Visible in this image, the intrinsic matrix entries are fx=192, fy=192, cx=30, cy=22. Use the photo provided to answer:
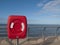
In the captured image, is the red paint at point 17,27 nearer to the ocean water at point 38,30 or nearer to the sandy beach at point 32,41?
the sandy beach at point 32,41

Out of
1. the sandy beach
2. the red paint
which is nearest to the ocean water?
the sandy beach

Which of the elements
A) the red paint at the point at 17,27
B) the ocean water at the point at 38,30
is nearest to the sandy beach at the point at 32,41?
the ocean water at the point at 38,30

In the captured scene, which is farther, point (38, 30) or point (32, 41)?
point (38, 30)

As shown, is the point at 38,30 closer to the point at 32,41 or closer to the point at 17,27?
the point at 32,41

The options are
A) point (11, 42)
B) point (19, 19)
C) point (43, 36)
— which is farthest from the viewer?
point (43, 36)

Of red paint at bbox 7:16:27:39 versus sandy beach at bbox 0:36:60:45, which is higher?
red paint at bbox 7:16:27:39

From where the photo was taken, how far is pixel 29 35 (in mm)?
9438

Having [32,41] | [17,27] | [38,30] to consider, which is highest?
[17,27]

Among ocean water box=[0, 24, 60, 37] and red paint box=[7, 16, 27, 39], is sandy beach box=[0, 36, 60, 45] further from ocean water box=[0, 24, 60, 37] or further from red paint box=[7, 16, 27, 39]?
red paint box=[7, 16, 27, 39]

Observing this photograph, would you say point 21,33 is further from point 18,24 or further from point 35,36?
point 35,36

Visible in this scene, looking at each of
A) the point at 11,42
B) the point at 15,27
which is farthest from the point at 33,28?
the point at 15,27

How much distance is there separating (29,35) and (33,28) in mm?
500

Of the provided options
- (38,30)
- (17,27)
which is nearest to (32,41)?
(38,30)

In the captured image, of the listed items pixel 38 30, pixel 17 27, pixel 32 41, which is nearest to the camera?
→ pixel 17 27
